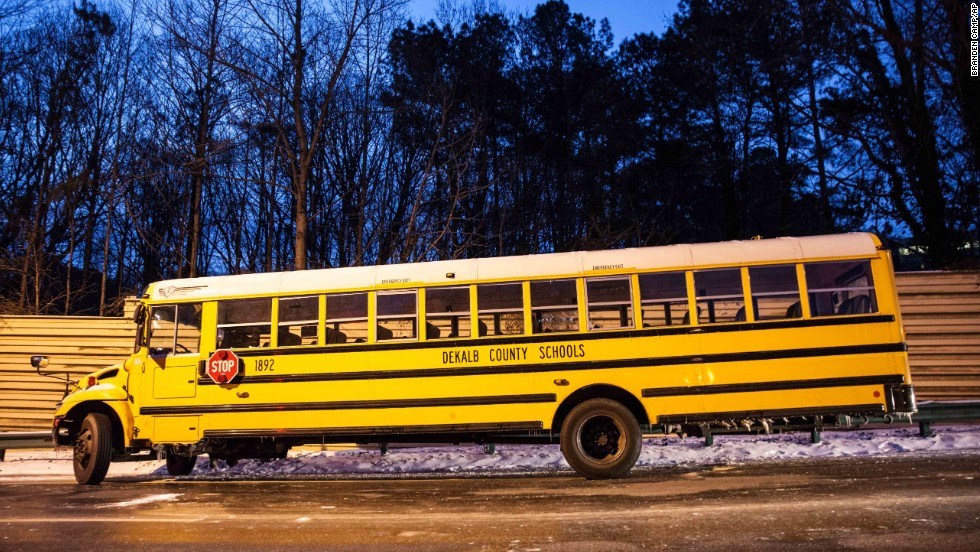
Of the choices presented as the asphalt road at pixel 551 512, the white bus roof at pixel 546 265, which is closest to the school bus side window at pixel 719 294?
the white bus roof at pixel 546 265

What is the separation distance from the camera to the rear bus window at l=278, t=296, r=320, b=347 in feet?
30.1

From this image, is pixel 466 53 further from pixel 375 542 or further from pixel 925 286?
pixel 375 542

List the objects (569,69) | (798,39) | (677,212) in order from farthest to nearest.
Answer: (569,69)
(677,212)
(798,39)

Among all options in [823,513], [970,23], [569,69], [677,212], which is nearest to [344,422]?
[823,513]

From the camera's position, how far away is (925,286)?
1223cm

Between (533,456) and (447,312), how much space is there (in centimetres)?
328

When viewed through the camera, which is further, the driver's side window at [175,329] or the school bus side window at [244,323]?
the driver's side window at [175,329]

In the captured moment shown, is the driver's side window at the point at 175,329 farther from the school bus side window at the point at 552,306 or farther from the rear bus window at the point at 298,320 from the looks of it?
the school bus side window at the point at 552,306

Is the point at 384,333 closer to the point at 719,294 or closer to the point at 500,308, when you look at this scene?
the point at 500,308

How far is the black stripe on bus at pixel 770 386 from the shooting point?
26.3ft

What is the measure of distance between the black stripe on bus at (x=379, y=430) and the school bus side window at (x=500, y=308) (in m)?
1.14

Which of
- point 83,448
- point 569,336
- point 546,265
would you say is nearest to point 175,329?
point 83,448

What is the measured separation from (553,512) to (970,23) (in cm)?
1374

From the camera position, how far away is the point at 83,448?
32.1 feet
